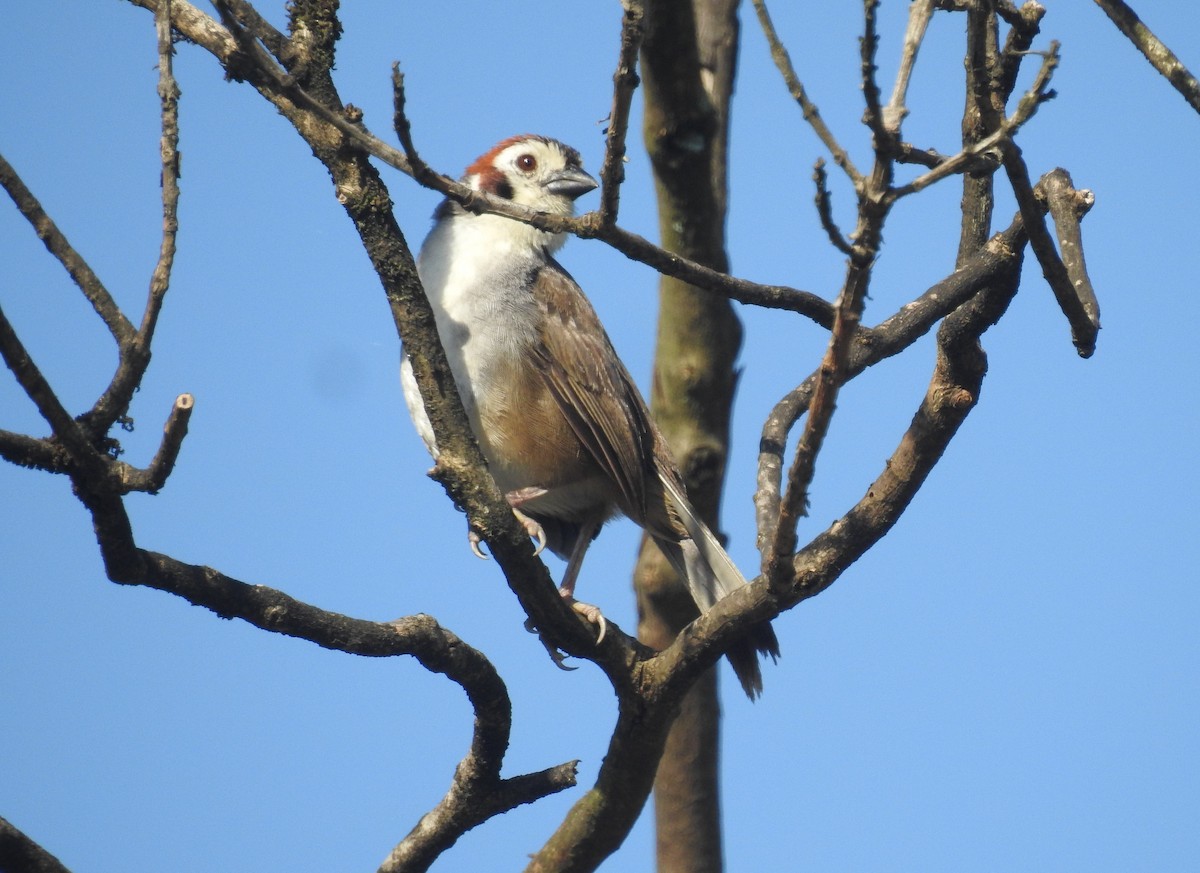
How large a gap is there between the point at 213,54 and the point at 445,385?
Result: 4.36 feet

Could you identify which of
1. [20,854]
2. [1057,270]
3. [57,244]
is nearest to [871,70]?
[1057,270]

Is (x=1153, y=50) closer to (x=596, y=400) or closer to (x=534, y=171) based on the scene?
(x=596, y=400)

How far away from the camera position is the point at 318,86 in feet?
12.0

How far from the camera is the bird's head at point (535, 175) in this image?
257 inches

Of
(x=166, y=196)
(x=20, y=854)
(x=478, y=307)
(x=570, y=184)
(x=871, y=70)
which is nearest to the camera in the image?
(x=871, y=70)

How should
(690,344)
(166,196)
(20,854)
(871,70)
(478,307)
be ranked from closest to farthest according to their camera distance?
(871,70), (166,196), (20,854), (478,307), (690,344)

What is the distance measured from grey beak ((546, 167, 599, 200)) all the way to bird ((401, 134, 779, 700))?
671 millimetres

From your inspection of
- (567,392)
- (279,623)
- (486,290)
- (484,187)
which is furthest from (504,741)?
(484,187)

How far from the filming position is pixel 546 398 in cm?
556

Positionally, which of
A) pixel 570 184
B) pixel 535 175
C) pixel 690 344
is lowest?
pixel 690 344

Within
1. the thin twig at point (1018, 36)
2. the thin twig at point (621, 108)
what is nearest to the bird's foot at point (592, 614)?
the thin twig at point (621, 108)

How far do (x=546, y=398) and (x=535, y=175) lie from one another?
1598 millimetres

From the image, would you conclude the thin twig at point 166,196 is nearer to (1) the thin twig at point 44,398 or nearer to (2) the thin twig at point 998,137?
(1) the thin twig at point 44,398

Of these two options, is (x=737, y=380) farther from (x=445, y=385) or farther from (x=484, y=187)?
(x=445, y=385)
